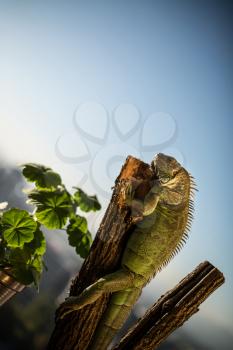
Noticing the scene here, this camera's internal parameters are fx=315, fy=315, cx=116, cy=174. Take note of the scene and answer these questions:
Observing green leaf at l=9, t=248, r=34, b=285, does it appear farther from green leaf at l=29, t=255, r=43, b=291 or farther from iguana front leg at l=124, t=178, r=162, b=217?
iguana front leg at l=124, t=178, r=162, b=217

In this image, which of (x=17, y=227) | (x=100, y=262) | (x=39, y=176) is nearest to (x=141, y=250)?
(x=100, y=262)

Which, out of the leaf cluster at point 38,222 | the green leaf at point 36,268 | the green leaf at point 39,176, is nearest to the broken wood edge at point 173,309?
the green leaf at point 36,268

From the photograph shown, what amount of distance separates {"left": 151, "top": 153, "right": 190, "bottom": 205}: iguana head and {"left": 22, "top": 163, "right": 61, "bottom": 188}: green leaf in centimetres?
97

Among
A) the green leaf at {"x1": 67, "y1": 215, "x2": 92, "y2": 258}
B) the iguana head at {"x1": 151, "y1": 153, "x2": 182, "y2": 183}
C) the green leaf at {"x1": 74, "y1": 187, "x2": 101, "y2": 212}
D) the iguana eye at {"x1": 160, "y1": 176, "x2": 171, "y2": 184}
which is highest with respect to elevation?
the iguana head at {"x1": 151, "y1": 153, "x2": 182, "y2": 183}

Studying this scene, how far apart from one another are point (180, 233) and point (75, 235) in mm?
1074

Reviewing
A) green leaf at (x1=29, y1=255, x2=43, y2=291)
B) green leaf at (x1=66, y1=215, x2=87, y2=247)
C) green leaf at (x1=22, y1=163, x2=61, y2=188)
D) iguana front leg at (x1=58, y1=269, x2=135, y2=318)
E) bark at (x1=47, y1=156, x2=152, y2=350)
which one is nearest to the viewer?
iguana front leg at (x1=58, y1=269, x2=135, y2=318)

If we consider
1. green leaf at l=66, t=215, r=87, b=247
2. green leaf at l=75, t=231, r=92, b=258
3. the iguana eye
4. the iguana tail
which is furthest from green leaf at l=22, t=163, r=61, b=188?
the iguana tail

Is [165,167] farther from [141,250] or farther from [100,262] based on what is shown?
[100,262]

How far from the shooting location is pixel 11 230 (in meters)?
2.62

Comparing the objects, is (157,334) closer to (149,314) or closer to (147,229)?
(149,314)

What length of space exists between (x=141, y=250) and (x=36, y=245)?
3.29 ft

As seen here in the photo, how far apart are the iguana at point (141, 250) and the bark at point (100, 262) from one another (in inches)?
2.3

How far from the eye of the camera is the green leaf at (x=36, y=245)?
2.73 meters

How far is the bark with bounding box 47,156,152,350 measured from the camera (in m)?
2.27
